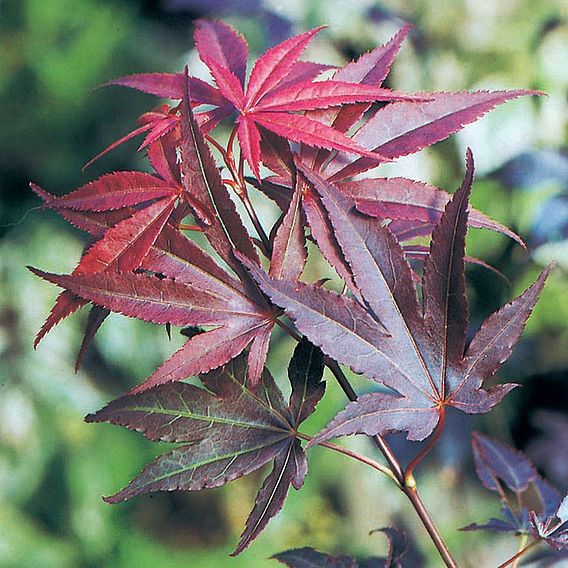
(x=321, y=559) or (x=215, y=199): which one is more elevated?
(x=215, y=199)

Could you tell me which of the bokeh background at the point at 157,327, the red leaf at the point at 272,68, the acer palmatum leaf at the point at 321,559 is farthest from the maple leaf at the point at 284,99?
the bokeh background at the point at 157,327

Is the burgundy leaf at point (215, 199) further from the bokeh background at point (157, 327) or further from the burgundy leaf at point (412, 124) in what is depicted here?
the bokeh background at point (157, 327)

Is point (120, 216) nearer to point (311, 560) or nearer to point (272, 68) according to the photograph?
point (272, 68)

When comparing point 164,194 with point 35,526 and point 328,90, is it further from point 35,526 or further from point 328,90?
point 35,526

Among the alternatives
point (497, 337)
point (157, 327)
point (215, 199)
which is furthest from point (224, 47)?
point (157, 327)

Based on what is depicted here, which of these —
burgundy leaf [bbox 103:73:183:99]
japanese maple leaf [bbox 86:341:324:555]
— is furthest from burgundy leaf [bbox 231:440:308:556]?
burgundy leaf [bbox 103:73:183:99]
